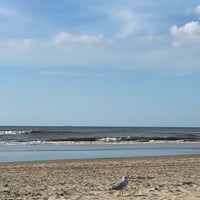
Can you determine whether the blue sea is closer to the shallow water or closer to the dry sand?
the shallow water

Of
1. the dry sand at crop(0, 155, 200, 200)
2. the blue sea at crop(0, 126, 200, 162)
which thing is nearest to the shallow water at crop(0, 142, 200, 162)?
the blue sea at crop(0, 126, 200, 162)

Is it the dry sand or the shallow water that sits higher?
the dry sand

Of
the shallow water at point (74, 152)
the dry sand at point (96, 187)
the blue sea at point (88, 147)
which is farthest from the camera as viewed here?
the blue sea at point (88, 147)

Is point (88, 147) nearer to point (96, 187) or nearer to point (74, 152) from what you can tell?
point (74, 152)

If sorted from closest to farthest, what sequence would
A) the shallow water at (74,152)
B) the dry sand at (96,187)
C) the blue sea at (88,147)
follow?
the dry sand at (96,187), the shallow water at (74,152), the blue sea at (88,147)

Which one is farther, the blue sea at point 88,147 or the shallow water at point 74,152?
the blue sea at point 88,147

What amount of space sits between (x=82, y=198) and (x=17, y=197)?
4.80 ft

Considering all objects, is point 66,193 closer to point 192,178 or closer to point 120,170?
point 192,178

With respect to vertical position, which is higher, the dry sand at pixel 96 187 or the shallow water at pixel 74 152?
the dry sand at pixel 96 187

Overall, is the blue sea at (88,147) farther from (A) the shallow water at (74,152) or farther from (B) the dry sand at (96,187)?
(B) the dry sand at (96,187)

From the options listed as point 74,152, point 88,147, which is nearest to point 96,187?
point 74,152

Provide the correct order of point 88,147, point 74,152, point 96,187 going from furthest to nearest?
point 88,147 < point 74,152 < point 96,187

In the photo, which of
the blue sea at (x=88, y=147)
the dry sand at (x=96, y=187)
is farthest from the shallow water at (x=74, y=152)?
the dry sand at (x=96, y=187)

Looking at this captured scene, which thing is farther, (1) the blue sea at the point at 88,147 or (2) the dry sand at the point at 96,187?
(1) the blue sea at the point at 88,147
